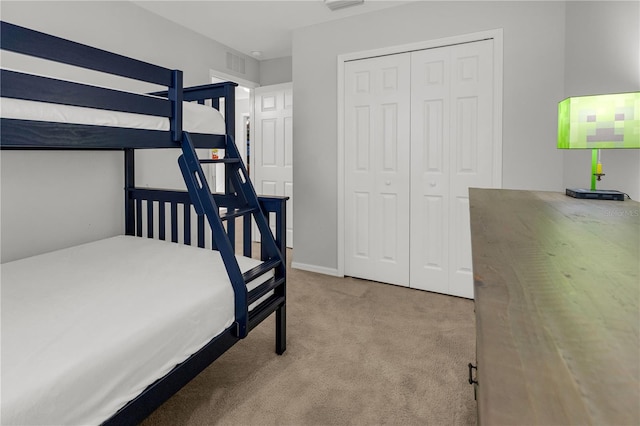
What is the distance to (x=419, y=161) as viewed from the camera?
3.19m

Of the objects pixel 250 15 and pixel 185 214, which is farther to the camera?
pixel 250 15

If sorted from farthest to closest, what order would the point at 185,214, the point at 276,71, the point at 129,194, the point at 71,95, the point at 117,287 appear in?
1. the point at 276,71
2. the point at 129,194
3. the point at 185,214
4. the point at 117,287
5. the point at 71,95

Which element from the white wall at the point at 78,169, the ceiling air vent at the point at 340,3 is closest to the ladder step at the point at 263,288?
the white wall at the point at 78,169

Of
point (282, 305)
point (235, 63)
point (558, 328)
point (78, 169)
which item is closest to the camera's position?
point (558, 328)

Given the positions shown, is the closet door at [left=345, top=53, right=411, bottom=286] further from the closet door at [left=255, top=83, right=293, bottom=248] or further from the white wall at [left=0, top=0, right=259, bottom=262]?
the white wall at [left=0, top=0, right=259, bottom=262]

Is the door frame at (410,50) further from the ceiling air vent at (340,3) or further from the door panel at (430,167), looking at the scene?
the ceiling air vent at (340,3)

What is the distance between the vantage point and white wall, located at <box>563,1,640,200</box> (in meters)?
1.81

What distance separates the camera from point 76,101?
56.3 inches

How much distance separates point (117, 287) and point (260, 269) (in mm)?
659

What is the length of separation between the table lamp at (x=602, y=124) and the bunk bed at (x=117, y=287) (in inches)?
59.5

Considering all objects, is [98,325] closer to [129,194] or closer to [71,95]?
[71,95]

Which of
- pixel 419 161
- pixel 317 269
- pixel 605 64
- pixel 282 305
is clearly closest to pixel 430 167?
pixel 419 161

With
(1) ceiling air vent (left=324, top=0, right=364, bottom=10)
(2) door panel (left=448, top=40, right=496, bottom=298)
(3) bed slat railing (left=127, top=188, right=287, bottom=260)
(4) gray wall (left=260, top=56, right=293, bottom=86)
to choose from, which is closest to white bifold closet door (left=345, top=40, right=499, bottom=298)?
(2) door panel (left=448, top=40, right=496, bottom=298)

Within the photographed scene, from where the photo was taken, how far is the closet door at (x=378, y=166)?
10.6 feet
